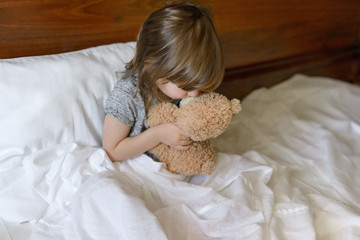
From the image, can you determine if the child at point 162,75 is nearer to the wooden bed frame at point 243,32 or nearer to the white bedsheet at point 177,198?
the white bedsheet at point 177,198

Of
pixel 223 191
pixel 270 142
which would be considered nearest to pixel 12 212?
pixel 223 191

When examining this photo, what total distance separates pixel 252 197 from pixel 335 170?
38cm

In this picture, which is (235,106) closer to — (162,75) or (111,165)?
(162,75)

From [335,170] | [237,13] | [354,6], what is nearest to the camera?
[335,170]

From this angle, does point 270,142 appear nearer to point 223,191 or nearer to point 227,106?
point 223,191

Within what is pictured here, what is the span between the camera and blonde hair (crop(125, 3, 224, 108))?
0.85 metres

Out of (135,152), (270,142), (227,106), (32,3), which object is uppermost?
(32,3)

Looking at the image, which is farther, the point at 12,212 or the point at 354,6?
the point at 354,6

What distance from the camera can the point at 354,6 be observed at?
1935mm

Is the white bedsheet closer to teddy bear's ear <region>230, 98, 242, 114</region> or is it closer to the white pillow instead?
the white pillow

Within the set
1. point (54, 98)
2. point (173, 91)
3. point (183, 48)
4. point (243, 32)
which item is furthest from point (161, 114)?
point (243, 32)

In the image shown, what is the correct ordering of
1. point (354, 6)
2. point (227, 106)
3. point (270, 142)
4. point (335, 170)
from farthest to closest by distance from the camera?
point (354, 6) < point (270, 142) < point (335, 170) < point (227, 106)

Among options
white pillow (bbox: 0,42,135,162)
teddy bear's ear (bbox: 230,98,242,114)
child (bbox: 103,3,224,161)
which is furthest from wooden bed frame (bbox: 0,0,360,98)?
teddy bear's ear (bbox: 230,98,242,114)

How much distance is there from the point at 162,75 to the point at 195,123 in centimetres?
15
